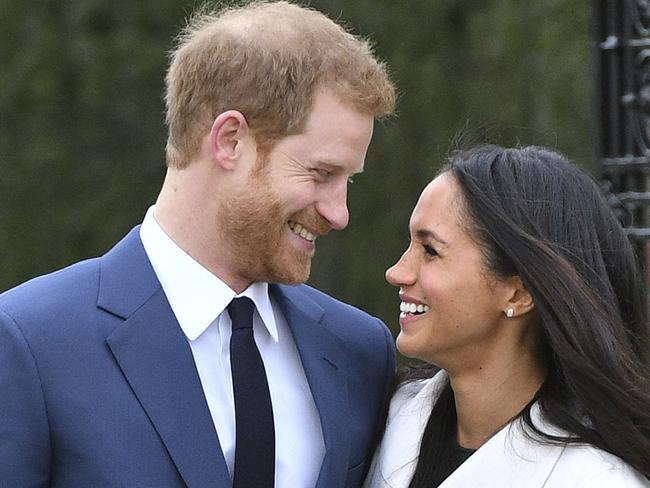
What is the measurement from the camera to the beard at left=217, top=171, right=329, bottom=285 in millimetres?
3172

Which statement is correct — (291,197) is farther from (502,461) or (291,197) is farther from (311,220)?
(502,461)

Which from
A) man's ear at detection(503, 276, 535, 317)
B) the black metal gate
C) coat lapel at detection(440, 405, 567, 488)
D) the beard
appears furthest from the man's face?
the black metal gate

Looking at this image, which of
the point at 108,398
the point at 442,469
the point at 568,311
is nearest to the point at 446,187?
the point at 568,311

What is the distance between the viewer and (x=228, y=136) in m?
3.19

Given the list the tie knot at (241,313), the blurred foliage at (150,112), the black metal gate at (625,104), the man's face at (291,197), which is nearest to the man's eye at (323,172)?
the man's face at (291,197)

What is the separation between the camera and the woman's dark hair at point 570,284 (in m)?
3.08

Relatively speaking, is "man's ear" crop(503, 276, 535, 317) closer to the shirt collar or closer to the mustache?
the mustache

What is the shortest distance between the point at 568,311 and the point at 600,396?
197 millimetres

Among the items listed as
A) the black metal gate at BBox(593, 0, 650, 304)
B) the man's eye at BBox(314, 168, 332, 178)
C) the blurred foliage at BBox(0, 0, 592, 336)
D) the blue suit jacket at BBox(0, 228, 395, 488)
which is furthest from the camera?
the blurred foliage at BBox(0, 0, 592, 336)

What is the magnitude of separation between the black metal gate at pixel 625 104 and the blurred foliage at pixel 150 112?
4528 millimetres

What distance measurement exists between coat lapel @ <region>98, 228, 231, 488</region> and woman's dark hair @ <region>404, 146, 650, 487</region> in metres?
0.58

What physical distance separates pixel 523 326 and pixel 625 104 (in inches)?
79.8

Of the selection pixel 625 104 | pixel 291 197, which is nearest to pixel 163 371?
pixel 291 197

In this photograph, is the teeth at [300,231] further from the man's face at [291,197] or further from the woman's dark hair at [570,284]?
the woman's dark hair at [570,284]
